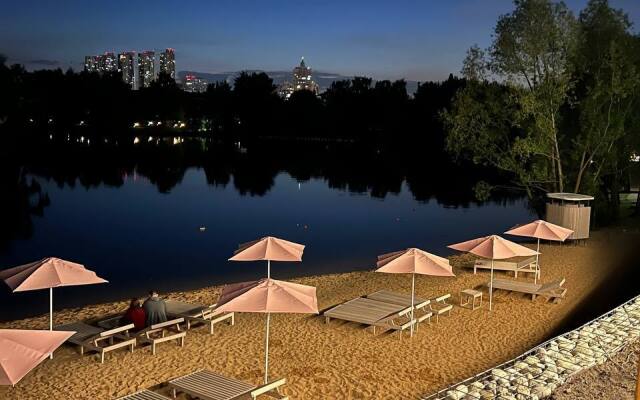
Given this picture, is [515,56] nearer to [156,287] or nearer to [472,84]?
[472,84]

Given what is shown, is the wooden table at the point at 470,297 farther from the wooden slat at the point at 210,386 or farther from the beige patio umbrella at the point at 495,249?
the wooden slat at the point at 210,386

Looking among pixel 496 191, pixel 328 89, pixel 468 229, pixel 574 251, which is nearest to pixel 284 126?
pixel 328 89

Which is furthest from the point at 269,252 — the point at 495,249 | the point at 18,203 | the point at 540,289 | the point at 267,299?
→ the point at 18,203

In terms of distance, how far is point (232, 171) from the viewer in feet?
Result: 248

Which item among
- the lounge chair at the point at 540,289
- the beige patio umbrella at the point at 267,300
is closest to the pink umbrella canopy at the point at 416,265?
the beige patio umbrella at the point at 267,300

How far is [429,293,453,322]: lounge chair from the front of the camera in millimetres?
15183

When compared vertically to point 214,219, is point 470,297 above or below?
above

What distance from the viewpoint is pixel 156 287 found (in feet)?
74.1

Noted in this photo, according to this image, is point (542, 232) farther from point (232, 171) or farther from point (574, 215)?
point (232, 171)

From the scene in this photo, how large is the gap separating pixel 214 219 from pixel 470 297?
25380mm

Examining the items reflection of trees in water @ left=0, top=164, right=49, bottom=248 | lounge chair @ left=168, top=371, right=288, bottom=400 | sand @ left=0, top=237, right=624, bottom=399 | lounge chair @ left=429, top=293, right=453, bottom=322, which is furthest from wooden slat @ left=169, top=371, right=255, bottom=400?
reflection of trees in water @ left=0, top=164, right=49, bottom=248

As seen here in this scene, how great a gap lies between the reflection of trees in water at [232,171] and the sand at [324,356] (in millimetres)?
24919

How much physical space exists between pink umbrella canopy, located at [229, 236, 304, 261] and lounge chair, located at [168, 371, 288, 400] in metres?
5.02

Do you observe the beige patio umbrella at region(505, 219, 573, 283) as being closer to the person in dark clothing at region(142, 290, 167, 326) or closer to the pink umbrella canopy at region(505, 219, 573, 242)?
the pink umbrella canopy at region(505, 219, 573, 242)
